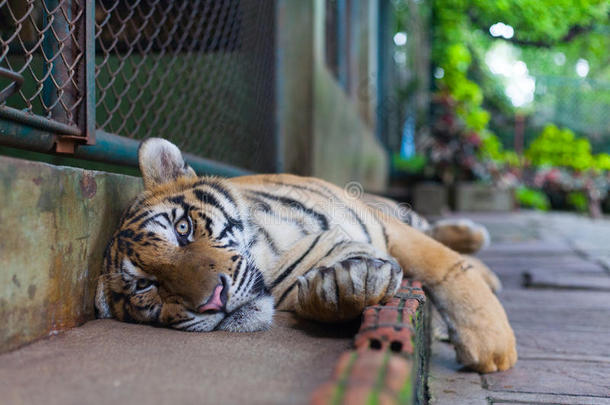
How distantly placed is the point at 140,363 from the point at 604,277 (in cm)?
341

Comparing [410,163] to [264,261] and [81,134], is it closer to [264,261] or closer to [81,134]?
[264,261]

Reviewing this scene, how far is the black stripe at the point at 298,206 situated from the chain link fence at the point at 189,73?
33.0 inches

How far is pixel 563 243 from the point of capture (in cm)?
576

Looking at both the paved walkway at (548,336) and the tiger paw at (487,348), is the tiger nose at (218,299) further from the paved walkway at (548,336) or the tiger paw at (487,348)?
the tiger paw at (487,348)

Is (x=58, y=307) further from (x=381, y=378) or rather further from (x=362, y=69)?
(x=362, y=69)

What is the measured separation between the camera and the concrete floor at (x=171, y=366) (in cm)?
104

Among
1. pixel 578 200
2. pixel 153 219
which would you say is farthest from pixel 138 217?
pixel 578 200

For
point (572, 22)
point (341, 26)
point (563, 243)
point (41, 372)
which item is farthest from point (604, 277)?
point (341, 26)

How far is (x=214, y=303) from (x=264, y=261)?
0.44m

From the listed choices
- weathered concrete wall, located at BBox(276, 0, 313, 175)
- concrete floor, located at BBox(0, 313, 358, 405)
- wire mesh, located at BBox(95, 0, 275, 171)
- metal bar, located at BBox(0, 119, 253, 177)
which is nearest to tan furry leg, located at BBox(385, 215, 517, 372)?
concrete floor, located at BBox(0, 313, 358, 405)

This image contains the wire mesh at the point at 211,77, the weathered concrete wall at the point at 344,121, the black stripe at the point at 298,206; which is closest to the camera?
the black stripe at the point at 298,206

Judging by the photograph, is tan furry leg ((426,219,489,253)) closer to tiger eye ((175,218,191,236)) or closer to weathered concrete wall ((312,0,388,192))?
weathered concrete wall ((312,0,388,192))

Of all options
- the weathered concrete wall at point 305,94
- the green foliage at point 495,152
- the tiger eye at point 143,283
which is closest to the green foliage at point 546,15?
the weathered concrete wall at point 305,94

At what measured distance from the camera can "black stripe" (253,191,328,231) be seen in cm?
220
